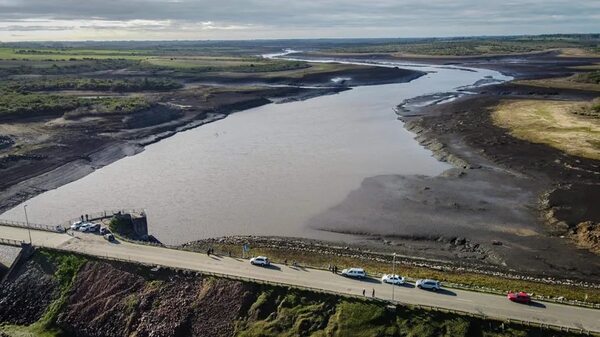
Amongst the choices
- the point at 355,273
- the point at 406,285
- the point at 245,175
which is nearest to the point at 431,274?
the point at 406,285

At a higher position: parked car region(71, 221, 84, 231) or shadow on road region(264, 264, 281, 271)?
shadow on road region(264, 264, 281, 271)

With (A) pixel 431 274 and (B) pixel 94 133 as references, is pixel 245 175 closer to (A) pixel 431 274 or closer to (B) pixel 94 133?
(B) pixel 94 133

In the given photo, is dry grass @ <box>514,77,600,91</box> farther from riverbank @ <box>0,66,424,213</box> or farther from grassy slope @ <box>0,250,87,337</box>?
grassy slope @ <box>0,250,87,337</box>

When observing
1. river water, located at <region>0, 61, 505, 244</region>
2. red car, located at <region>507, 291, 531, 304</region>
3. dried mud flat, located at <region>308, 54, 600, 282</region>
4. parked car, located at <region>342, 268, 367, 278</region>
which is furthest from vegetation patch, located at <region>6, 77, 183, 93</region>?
red car, located at <region>507, 291, 531, 304</region>

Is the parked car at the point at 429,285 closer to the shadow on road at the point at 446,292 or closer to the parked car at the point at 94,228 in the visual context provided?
the shadow on road at the point at 446,292

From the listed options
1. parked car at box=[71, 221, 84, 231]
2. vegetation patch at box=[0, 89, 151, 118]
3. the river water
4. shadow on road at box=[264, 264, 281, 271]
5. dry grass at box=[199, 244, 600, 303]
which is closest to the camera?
dry grass at box=[199, 244, 600, 303]

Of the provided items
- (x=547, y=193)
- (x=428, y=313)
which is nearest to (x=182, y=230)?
(x=428, y=313)
